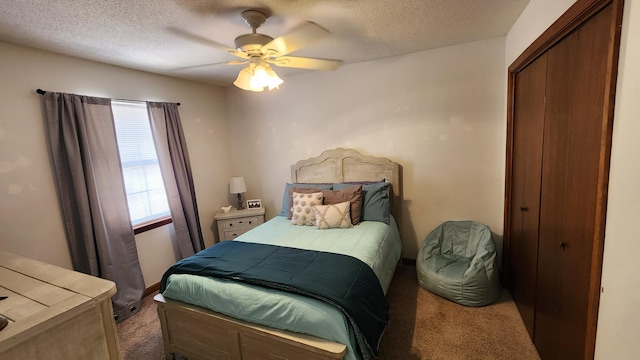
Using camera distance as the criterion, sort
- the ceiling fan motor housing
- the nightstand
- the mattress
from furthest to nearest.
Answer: the nightstand
the ceiling fan motor housing
the mattress

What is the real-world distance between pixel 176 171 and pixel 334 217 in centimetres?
189

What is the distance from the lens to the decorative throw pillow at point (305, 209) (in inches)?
106

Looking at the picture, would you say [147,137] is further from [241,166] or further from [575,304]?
[575,304]

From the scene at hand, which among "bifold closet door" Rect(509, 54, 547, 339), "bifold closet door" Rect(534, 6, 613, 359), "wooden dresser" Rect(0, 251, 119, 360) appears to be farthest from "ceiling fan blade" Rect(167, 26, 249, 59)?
"bifold closet door" Rect(509, 54, 547, 339)

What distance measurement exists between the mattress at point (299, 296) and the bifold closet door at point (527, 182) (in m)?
0.96

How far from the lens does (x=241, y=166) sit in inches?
155

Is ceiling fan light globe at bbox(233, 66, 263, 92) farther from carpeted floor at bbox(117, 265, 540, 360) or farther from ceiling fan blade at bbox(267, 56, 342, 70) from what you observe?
carpeted floor at bbox(117, 265, 540, 360)

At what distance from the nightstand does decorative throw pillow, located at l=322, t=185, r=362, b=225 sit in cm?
110

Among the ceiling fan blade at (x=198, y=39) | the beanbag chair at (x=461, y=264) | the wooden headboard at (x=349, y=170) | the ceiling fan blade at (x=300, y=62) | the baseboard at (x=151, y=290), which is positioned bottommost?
the baseboard at (x=151, y=290)

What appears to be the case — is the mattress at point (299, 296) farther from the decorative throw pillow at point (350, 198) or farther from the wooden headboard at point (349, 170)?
the wooden headboard at point (349, 170)

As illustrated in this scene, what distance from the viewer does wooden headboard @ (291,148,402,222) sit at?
9.82ft

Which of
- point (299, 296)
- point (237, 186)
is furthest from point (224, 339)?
point (237, 186)

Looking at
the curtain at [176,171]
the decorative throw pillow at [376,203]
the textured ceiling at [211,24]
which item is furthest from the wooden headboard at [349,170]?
the curtain at [176,171]

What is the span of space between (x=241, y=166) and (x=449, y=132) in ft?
8.98
